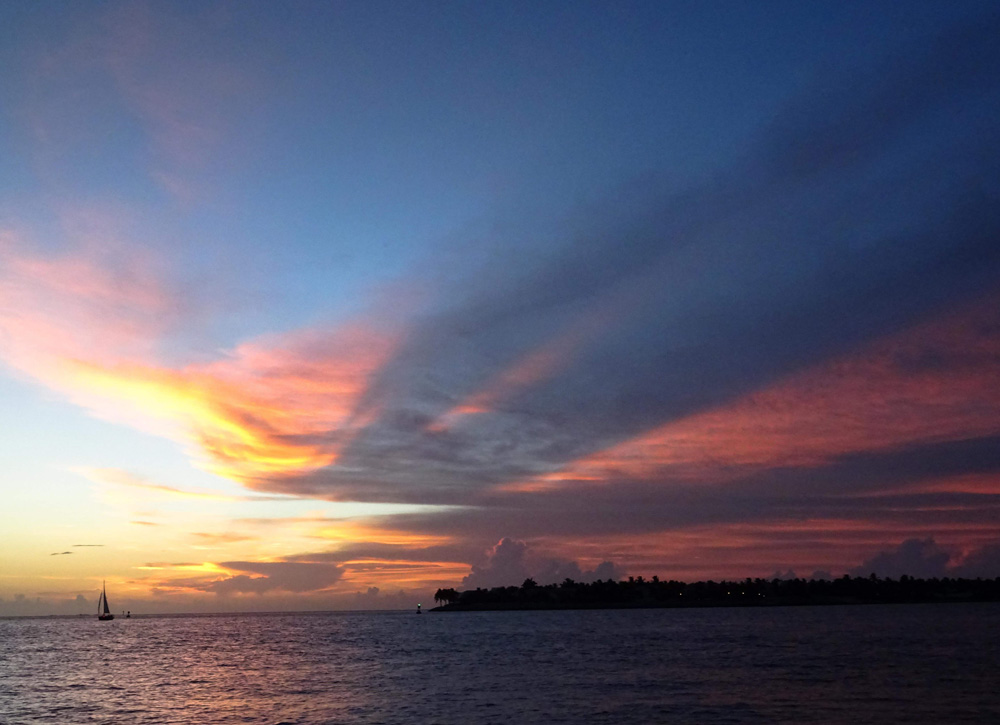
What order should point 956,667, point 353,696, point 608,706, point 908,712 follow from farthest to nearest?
1. point 956,667
2. point 353,696
3. point 608,706
4. point 908,712

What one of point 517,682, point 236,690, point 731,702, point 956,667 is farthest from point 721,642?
point 236,690

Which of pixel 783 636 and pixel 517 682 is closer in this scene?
pixel 517 682

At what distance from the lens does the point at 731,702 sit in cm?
5288

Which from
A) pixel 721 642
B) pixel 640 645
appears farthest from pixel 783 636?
pixel 640 645

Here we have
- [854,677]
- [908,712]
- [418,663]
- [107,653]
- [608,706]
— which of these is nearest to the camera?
[908,712]

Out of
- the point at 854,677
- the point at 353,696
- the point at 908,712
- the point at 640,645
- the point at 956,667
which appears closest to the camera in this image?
the point at 908,712

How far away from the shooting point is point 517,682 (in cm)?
6719

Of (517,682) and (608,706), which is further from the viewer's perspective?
(517,682)

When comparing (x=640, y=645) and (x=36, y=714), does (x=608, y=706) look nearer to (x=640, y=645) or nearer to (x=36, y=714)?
(x=36, y=714)

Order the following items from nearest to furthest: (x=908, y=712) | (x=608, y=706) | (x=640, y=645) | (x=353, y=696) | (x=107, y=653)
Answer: (x=908, y=712), (x=608, y=706), (x=353, y=696), (x=640, y=645), (x=107, y=653)

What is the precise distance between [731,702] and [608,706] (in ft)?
28.2

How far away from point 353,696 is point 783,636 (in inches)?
3720

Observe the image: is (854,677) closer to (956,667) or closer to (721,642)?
(956,667)

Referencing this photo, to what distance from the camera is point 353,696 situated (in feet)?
201
